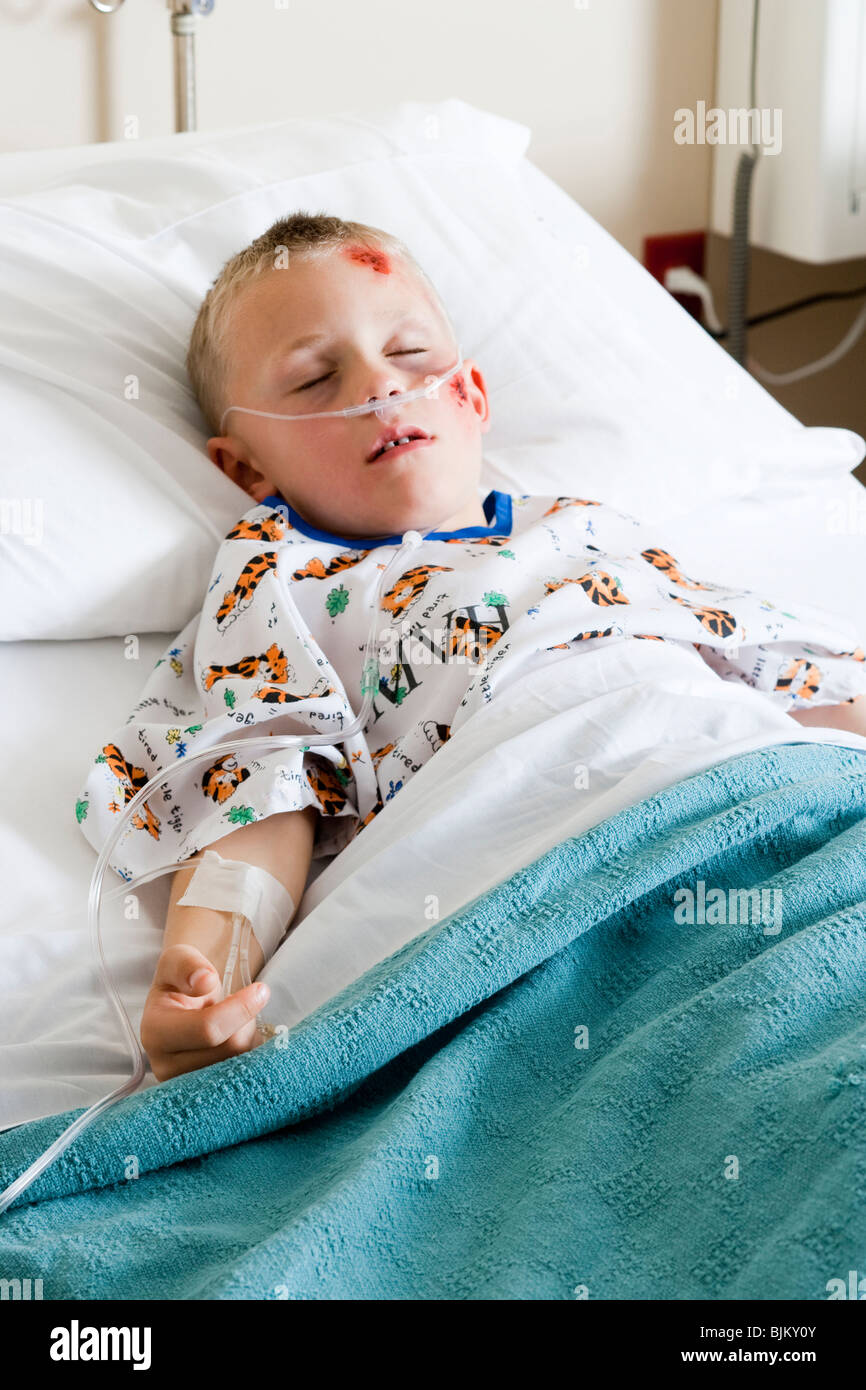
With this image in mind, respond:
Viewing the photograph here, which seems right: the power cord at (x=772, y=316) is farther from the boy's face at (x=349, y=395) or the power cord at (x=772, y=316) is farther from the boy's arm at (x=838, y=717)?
the boy's arm at (x=838, y=717)

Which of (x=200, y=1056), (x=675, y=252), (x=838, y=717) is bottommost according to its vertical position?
(x=200, y=1056)

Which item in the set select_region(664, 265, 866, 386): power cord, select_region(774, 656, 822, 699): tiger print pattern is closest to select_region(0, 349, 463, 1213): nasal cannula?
select_region(774, 656, 822, 699): tiger print pattern

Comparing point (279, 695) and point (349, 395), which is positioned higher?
point (349, 395)

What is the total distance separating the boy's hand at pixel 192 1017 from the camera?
2.49ft

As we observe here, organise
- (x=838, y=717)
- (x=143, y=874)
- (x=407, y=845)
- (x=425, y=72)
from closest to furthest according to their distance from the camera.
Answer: (x=407, y=845) → (x=143, y=874) → (x=838, y=717) → (x=425, y=72)

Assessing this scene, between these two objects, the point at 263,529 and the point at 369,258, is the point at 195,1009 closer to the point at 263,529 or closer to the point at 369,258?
the point at 263,529

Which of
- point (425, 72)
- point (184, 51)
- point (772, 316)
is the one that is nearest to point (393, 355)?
point (184, 51)

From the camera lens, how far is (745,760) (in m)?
0.88

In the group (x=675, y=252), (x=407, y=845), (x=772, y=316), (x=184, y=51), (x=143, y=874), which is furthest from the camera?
(x=772, y=316)

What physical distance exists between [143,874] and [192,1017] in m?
0.23

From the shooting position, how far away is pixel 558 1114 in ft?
2.31
